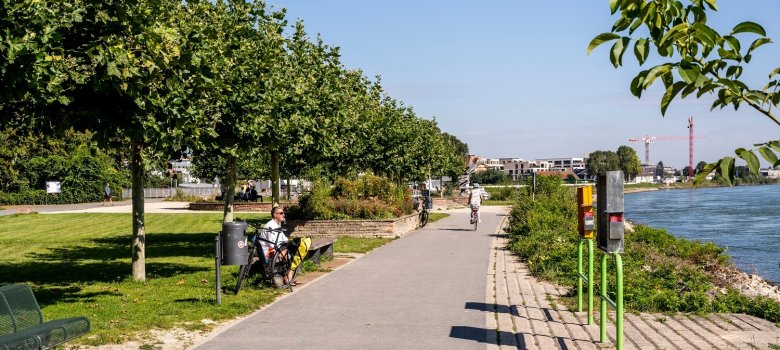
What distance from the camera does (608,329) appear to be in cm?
877

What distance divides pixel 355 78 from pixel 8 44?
23134mm

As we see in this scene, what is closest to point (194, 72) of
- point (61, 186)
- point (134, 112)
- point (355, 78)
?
point (134, 112)

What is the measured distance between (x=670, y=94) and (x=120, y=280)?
12.1m

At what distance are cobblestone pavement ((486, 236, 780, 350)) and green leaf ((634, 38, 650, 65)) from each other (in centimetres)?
524

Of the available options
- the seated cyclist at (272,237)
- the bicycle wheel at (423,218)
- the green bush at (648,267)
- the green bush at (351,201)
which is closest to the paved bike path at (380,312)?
the seated cyclist at (272,237)

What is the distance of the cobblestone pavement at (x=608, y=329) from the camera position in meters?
8.04

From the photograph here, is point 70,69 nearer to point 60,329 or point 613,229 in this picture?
point 60,329

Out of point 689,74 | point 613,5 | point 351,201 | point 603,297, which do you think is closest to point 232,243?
point 603,297

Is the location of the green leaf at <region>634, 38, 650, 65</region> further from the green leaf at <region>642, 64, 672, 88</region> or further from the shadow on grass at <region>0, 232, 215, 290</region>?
the shadow on grass at <region>0, 232, 215, 290</region>

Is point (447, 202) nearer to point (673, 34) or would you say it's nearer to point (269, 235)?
point (269, 235)

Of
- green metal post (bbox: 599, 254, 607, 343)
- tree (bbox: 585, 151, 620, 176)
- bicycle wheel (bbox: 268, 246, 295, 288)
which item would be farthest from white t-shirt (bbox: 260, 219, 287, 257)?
tree (bbox: 585, 151, 620, 176)

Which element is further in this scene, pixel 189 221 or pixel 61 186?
pixel 61 186

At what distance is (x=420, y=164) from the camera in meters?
46.6

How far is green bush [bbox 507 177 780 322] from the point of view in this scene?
1023cm
